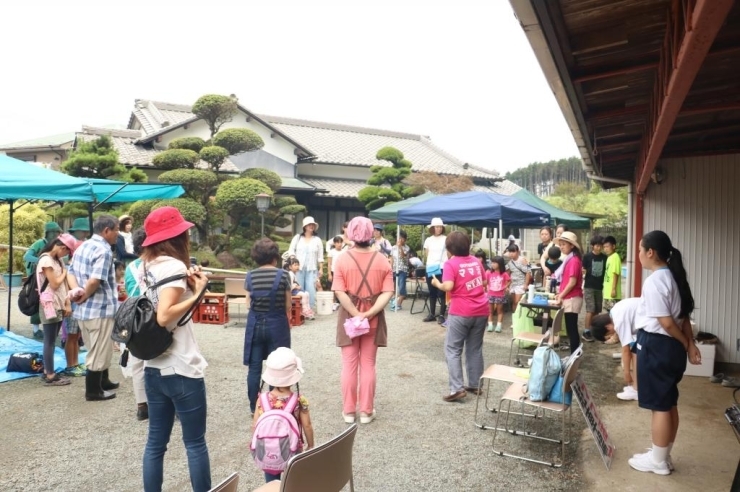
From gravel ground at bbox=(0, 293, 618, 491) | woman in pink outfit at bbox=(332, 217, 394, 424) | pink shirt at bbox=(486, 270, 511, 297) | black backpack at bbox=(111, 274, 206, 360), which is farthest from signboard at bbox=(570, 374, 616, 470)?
pink shirt at bbox=(486, 270, 511, 297)

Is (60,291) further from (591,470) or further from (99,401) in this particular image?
(591,470)

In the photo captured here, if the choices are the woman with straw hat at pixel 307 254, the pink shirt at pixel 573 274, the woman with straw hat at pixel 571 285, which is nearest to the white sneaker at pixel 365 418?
the woman with straw hat at pixel 571 285

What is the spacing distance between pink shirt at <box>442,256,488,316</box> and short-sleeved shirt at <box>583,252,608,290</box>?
148 inches

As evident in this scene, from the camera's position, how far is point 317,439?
3.98 metres

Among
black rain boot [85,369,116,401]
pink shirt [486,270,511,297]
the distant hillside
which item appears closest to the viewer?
black rain boot [85,369,116,401]

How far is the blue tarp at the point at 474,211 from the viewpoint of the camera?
9.10 metres

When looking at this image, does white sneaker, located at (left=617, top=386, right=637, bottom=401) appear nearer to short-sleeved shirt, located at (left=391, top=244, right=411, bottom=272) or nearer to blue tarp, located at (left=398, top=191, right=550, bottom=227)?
blue tarp, located at (left=398, top=191, right=550, bottom=227)

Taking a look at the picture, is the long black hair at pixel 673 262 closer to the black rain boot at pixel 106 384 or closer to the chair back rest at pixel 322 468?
the chair back rest at pixel 322 468

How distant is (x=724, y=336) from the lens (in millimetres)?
6008

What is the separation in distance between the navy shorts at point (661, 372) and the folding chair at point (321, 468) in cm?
209

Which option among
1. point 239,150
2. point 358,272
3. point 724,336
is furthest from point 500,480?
point 239,150

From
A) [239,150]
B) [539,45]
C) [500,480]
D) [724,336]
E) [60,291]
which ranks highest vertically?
[239,150]

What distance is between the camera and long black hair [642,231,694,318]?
3186mm

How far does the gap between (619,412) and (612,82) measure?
2.86 metres
